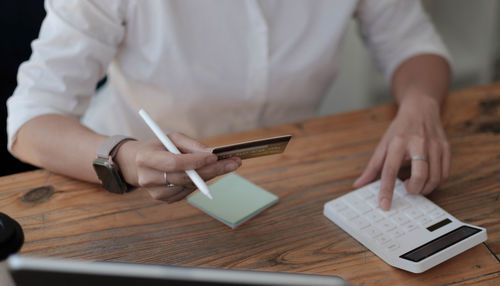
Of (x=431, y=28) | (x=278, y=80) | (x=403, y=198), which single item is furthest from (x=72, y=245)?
(x=431, y=28)

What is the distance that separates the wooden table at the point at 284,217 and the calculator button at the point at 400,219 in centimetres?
9

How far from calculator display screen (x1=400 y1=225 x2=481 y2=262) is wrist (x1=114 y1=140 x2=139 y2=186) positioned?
44 cm

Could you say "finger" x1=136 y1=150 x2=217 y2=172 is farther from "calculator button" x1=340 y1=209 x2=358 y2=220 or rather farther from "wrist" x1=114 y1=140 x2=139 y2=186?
"calculator button" x1=340 y1=209 x2=358 y2=220

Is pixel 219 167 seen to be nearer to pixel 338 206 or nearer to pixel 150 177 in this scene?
pixel 150 177

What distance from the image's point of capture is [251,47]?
1270mm

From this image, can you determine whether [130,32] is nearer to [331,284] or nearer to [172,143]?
[172,143]

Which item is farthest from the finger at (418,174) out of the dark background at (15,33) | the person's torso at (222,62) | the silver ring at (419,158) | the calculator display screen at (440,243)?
the dark background at (15,33)


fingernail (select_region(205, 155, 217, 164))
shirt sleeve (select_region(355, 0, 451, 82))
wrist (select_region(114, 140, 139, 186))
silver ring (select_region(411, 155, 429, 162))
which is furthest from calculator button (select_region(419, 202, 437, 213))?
shirt sleeve (select_region(355, 0, 451, 82))

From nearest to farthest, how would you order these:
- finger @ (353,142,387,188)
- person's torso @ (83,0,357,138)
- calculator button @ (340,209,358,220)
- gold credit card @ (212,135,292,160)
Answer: gold credit card @ (212,135,292,160) < calculator button @ (340,209,358,220) < finger @ (353,142,387,188) < person's torso @ (83,0,357,138)

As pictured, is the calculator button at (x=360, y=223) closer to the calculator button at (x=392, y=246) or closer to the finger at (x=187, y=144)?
the calculator button at (x=392, y=246)

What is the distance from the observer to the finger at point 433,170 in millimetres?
925

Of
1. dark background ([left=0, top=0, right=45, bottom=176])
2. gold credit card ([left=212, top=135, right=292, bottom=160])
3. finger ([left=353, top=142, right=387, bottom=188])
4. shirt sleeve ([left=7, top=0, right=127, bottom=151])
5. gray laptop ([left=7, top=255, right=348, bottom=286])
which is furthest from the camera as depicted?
dark background ([left=0, top=0, right=45, bottom=176])

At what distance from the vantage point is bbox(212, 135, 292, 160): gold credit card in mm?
759

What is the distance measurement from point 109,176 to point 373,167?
48cm
